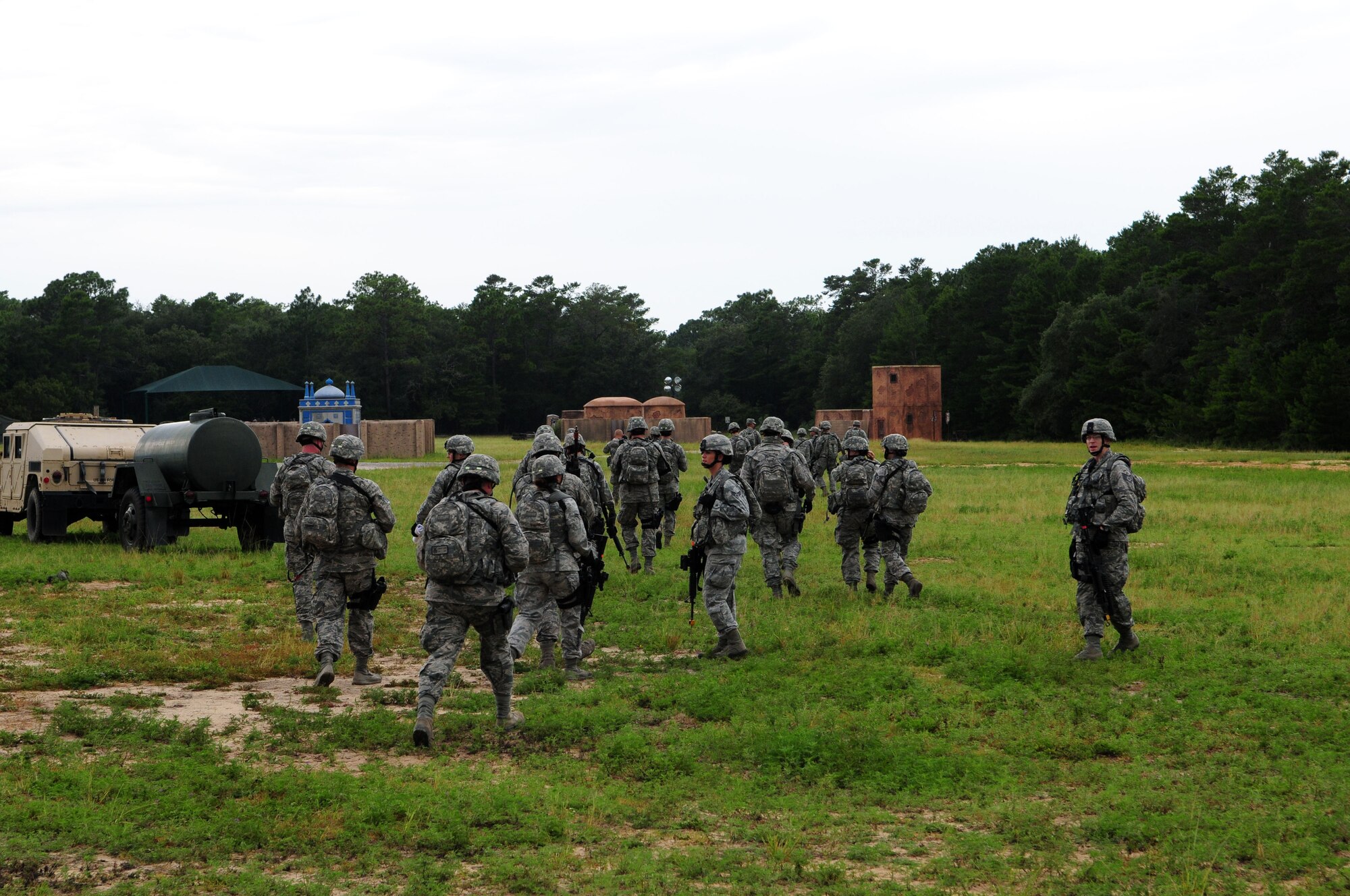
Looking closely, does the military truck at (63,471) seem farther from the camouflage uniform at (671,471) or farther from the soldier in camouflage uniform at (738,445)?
the soldier in camouflage uniform at (738,445)

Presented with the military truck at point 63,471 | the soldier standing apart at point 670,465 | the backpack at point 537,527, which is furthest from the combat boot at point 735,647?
the military truck at point 63,471

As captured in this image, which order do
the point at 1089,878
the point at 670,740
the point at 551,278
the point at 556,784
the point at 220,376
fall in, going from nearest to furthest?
the point at 1089,878, the point at 556,784, the point at 670,740, the point at 220,376, the point at 551,278

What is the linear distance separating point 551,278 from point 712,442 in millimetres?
103984

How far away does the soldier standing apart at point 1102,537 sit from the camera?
35.6ft

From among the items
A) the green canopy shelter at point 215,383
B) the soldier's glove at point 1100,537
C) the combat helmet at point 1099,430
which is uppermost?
the green canopy shelter at point 215,383

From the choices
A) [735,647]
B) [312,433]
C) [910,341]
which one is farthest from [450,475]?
[910,341]

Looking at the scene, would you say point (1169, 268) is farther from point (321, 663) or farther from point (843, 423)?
point (321, 663)

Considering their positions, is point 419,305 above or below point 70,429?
above

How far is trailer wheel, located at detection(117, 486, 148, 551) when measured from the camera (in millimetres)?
19156

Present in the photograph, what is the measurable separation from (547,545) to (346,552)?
5.73ft

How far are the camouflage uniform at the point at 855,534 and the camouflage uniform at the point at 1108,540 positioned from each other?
3371 millimetres

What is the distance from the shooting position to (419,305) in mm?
106875

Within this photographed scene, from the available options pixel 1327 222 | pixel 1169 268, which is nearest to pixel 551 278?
pixel 1169 268

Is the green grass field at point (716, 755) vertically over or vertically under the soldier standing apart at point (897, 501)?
under
